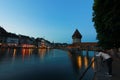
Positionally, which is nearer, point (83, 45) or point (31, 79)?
point (31, 79)

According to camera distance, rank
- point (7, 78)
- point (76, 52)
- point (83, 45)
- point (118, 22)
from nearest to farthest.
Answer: point (118, 22) < point (7, 78) < point (76, 52) < point (83, 45)

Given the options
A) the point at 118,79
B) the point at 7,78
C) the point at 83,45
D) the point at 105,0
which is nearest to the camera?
the point at 118,79

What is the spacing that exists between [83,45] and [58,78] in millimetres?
158229

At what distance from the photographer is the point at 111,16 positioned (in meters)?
16.6

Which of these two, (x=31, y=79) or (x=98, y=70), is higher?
(x=98, y=70)

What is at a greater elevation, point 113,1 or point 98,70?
point 113,1

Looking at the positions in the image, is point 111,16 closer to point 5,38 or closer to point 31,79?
point 31,79

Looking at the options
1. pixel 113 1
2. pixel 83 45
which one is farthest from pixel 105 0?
pixel 83 45

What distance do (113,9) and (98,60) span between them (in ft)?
14.4

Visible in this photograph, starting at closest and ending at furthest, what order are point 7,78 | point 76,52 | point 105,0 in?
point 105,0
point 7,78
point 76,52

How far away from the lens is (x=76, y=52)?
12275 cm

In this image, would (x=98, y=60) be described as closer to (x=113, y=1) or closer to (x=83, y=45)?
(x=113, y=1)

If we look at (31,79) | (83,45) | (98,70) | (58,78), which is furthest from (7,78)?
(83,45)

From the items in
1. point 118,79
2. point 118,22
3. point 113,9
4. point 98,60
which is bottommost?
point 118,79
